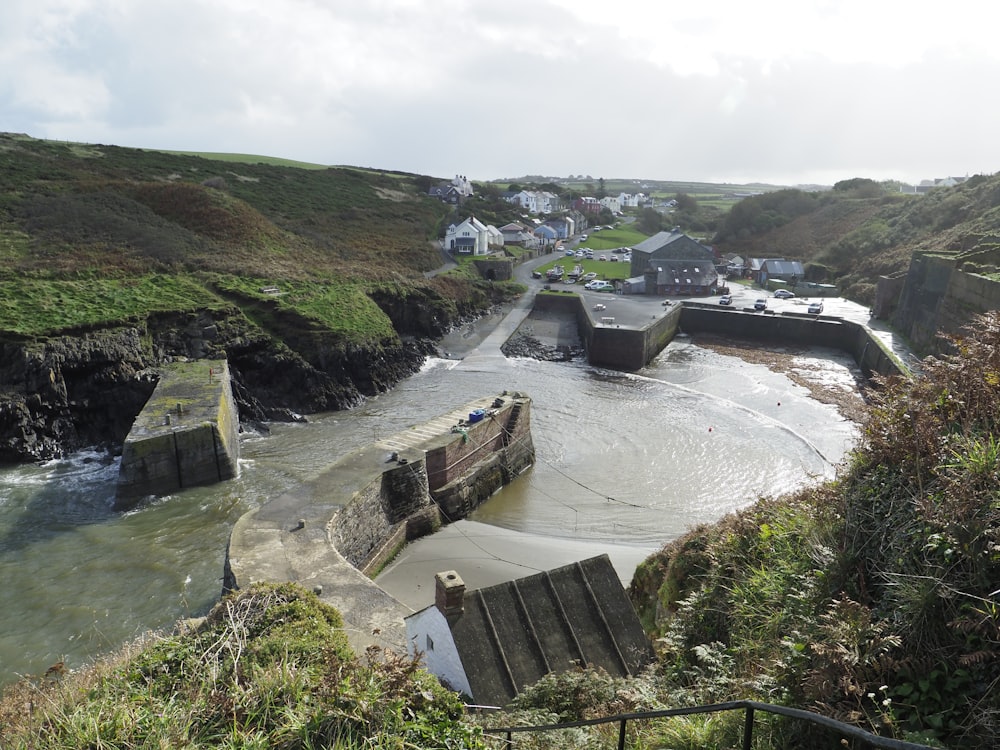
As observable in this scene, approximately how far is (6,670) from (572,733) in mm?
12247

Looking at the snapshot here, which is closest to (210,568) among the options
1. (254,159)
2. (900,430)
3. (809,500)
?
(809,500)

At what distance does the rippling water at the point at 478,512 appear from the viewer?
1396 cm

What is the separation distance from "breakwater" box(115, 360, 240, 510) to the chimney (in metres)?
14.4

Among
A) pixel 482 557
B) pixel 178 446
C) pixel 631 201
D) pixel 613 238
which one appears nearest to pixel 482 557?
pixel 482 557

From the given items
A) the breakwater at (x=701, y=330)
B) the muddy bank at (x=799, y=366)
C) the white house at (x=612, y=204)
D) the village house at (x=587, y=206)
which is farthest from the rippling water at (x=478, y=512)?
the white house at (x=612, y=204)

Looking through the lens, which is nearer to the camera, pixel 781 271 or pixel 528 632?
pixel 528 632

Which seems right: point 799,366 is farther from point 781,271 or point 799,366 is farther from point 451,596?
point 451,596

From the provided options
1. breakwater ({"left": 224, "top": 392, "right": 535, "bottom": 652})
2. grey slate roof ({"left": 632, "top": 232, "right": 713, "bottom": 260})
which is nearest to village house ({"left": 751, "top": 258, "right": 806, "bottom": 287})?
grey slate roof ({"left": 632, "top": 232, "right": 713, "bottom": 260})

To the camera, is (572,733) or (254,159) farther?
(254,159)

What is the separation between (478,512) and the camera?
1962cm

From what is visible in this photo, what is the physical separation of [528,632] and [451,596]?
1163 millimetres

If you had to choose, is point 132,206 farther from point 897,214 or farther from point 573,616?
point 897,214

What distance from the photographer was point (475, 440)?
2003cm

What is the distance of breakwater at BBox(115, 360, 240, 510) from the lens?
18406 millimetres
